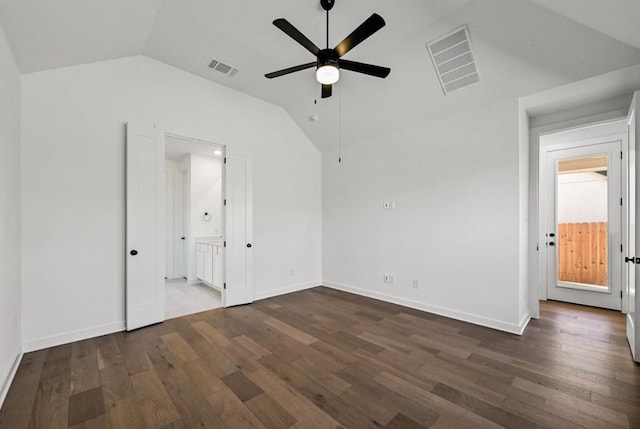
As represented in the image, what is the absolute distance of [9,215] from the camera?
2.39 metres

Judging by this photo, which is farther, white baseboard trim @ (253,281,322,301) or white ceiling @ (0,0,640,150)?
white baseboard trim @ (253,281,322,301)

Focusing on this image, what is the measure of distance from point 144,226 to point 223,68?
2.30 meters

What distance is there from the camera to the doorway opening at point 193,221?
Answer: 5.18 meters

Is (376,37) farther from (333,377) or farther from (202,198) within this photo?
(202,198)

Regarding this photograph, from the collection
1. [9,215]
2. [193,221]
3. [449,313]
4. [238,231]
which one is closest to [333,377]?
[449,313]

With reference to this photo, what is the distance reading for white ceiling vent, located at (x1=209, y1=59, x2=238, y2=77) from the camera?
3684 mm

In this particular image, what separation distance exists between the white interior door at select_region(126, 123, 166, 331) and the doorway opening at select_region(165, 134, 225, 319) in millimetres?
1350

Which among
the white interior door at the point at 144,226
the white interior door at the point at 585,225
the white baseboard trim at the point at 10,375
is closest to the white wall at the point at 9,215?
the white baseboard trim at the point at 10,375

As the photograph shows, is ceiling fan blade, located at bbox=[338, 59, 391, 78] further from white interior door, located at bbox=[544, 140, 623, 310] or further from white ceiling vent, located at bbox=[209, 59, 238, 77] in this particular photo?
white interior door, located at bbox=[544, 140, 623, 310]

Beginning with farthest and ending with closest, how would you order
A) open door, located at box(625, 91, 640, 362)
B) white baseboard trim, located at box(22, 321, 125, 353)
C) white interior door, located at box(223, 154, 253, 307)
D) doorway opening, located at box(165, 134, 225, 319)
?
doorway opening, located at box(165, 134, 225, 319) < white interior door, located at box(223, 154, 253, 307) < white baseboard trim, located at box(22, 321, 125, 353) < open door, located at box(625, 91, 640, 362)

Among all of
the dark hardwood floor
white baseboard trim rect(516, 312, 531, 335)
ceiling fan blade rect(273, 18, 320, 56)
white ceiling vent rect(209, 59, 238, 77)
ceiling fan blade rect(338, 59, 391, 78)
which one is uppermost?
white ceiling vent rect(209, 59, 238, 77)

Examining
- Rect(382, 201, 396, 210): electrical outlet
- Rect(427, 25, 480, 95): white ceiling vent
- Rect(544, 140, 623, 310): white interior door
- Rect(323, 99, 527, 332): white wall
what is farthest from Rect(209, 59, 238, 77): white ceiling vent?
Rect(544, 140, 623, 310): white interior door

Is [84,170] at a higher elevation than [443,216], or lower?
higher

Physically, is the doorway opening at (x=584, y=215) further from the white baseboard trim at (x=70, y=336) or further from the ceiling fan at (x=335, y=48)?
the white baseboard trim at (x=70, y=336)
